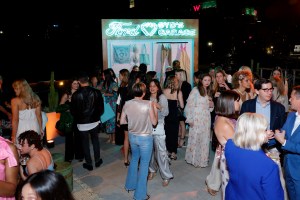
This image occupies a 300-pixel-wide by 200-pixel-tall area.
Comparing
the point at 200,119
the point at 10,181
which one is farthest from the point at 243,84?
the point at 10,181

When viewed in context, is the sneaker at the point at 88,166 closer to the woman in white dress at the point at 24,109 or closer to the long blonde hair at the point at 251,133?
the woman in white dress at the point at 24,109

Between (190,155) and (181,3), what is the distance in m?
32.8

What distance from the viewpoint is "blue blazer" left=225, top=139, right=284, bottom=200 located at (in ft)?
7.77

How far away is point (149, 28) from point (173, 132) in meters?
4.84

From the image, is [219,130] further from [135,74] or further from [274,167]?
[135,74]

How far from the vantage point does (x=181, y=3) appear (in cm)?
3606

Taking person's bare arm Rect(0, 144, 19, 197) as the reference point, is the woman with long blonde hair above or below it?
above

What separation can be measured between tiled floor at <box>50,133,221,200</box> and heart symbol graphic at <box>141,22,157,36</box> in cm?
491

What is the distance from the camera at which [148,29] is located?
9953 millimetres

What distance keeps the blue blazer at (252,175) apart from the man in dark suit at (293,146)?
3.38 ft

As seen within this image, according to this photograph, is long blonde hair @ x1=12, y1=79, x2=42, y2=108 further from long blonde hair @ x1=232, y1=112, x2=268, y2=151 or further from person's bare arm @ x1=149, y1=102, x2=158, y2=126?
long blonde hair @ x1=232, y1=112, x2=268, y2=151

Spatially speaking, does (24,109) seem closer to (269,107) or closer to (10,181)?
(10,181)

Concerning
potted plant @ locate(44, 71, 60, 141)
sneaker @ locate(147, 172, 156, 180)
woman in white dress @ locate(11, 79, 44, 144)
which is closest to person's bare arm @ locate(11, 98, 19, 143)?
woman in white dress @ locate(11, 79, 44, 144)

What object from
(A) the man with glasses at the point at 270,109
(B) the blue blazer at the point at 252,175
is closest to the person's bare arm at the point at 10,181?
(B) the blue blazer at the point at 252,175
